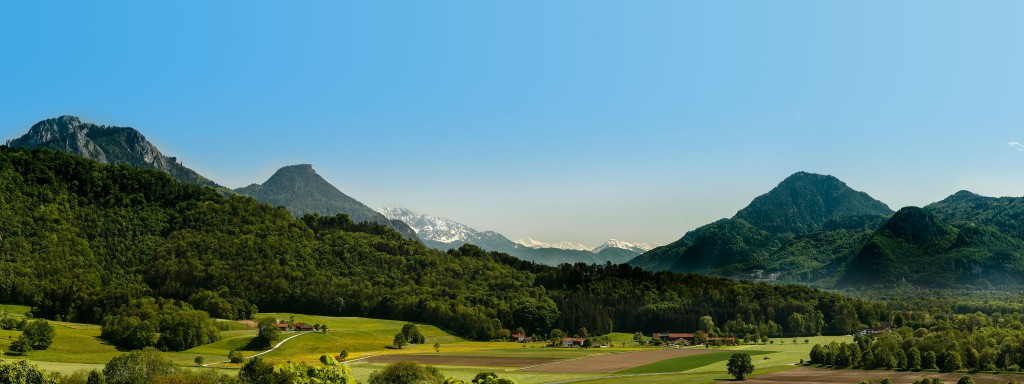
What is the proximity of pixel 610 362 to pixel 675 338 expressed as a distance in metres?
59.3

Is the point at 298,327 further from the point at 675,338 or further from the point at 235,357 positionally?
the point at 675,338

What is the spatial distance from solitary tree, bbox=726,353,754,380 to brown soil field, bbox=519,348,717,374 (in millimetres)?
18360

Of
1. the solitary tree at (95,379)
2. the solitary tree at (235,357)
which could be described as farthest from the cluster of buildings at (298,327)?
the solitary tree at (95,379)

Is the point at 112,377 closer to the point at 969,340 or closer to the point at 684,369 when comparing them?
the point at 684,369

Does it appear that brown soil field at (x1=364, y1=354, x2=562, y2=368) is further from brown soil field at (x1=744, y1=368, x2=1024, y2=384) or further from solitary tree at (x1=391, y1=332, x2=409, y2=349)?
brown soil field at (x1=744, y1=368, x2=1024, y2=384)

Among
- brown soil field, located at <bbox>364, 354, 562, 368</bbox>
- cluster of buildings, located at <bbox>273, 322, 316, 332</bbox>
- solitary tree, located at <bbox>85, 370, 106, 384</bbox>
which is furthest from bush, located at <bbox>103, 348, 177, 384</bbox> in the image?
cluster of buildings, located at <bbox>273, 322, 316, 332</bbox>

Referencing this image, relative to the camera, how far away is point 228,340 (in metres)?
147

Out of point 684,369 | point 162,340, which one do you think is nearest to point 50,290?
point 162,340

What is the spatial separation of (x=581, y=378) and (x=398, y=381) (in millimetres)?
41656

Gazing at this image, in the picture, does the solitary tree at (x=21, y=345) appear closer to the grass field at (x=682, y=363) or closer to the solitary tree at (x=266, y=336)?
the solitary tree at (x=266, y=336)

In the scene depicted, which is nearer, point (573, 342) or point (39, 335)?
point (39, 335)

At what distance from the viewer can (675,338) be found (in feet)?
618

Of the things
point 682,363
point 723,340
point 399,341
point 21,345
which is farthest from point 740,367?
point 21,345

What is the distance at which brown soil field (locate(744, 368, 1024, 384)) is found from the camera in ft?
342
